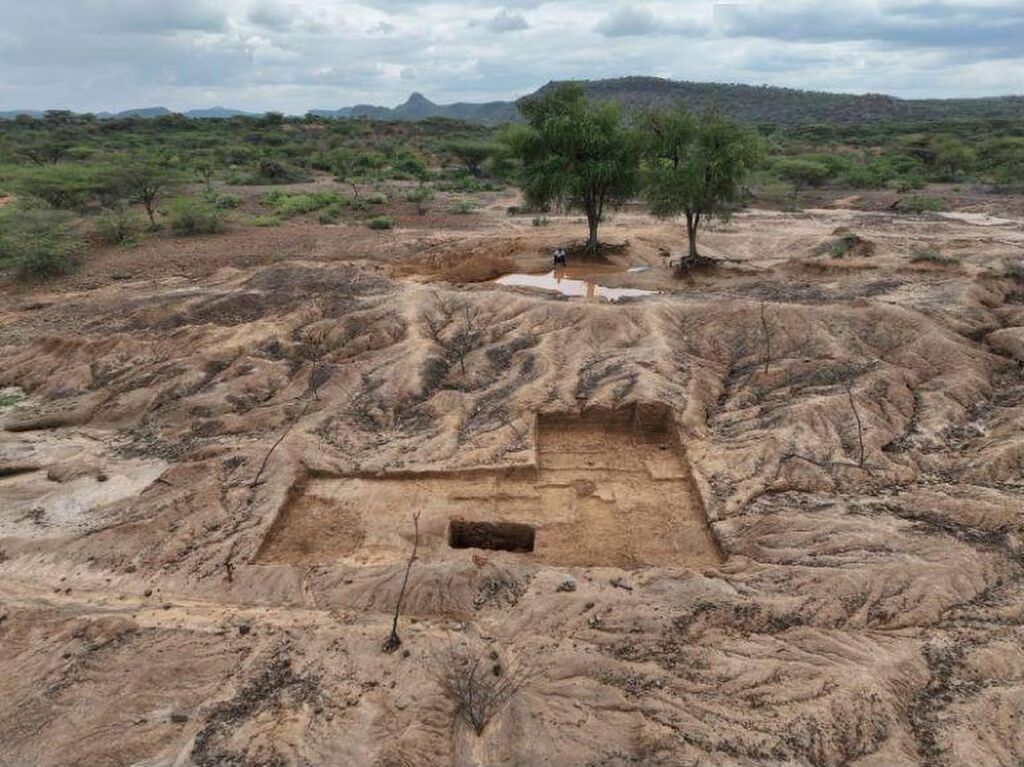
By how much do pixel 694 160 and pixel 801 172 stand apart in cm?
2346

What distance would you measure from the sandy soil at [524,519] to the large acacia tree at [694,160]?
12.1 feet

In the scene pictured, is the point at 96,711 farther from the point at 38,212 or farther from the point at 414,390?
the point at 38,212

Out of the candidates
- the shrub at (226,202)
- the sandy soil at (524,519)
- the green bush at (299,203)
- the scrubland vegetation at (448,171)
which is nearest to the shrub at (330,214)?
the scrubland vegetation at (448,171)

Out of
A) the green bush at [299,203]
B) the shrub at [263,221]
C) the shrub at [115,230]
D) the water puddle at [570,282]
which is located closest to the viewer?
the water puddle at [570,282]

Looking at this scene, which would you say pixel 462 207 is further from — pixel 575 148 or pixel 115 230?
pixel 115 230

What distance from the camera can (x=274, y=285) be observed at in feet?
61.5

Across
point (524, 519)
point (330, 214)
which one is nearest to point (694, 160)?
point (524, 519)

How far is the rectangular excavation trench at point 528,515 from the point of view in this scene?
10039mm

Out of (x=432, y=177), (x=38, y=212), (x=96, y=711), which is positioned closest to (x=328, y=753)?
(x=96, y=711)

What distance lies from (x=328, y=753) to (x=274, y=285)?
1484 cm

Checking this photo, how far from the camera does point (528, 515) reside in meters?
10.8

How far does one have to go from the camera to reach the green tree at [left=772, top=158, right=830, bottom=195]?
3941 cm

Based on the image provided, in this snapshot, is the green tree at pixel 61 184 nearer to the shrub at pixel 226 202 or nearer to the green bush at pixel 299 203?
the shrub at pixel 226 202

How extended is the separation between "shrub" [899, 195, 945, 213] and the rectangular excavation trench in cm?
2733
